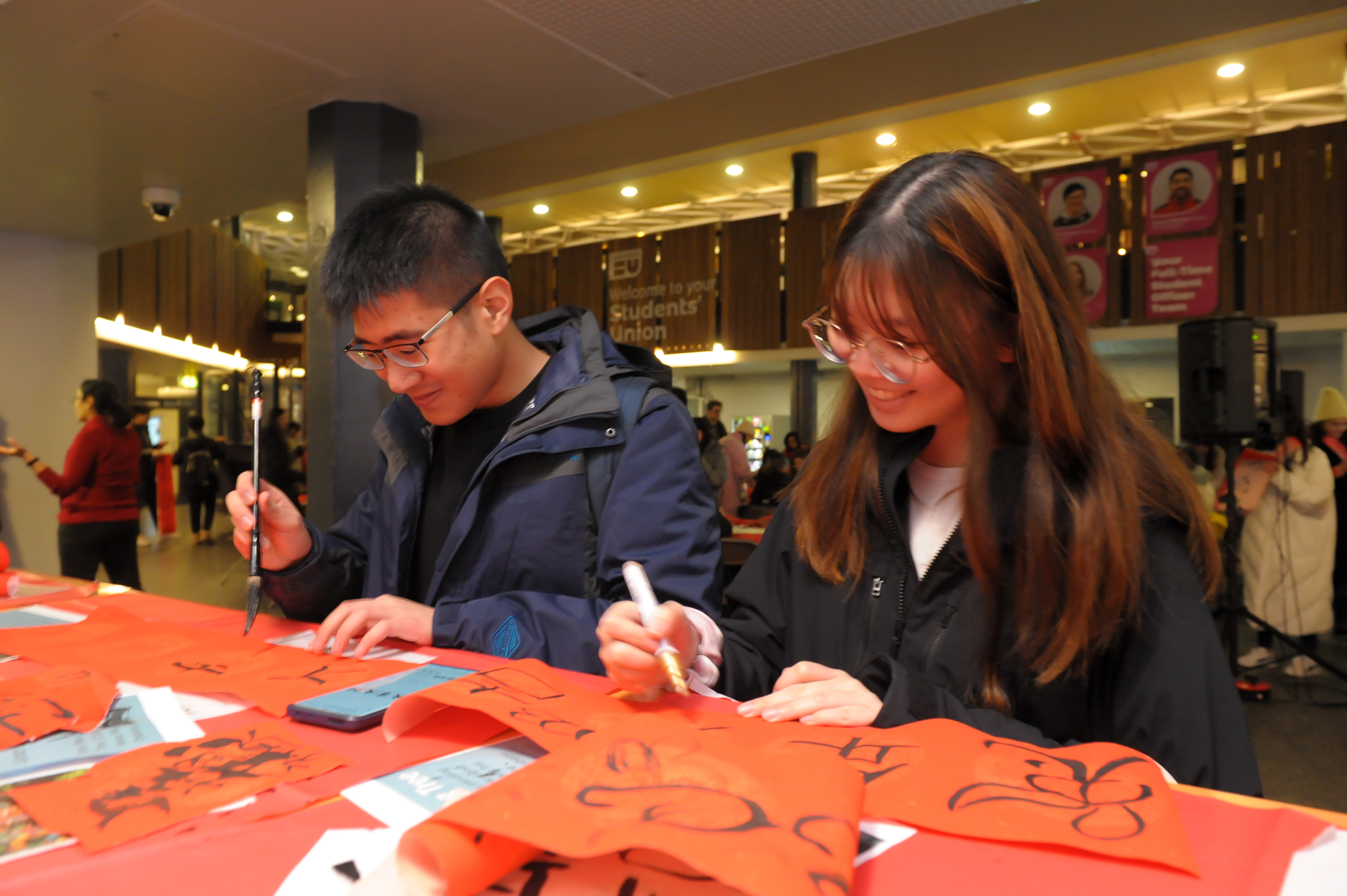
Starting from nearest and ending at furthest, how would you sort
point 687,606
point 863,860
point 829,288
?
point 863,860, point 829,288, point 687,606

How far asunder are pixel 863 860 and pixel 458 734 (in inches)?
17.8

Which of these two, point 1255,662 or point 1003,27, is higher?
point 1003,27

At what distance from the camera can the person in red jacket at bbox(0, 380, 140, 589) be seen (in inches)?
185

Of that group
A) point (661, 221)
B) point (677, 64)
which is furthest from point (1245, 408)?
point (661, 221)

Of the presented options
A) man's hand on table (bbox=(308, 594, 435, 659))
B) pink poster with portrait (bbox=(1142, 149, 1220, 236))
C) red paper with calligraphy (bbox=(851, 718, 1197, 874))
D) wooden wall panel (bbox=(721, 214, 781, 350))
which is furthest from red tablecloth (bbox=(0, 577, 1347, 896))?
wooden wall panel (bbox=(721, 214, 781, 350))

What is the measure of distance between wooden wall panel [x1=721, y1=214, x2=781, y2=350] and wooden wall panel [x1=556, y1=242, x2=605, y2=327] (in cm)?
190

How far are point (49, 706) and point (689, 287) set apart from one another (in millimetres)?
→ 9953

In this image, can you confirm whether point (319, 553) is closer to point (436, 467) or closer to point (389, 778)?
point (436, 467)

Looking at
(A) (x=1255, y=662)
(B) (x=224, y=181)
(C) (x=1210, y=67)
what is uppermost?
(C) (x=1210, y=67)

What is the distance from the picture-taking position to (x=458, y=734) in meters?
0.89

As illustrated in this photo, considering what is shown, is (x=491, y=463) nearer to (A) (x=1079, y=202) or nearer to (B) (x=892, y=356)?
(B) (x=892, y=356)

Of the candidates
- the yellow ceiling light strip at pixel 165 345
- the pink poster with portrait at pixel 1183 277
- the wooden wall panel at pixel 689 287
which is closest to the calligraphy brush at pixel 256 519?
the pink poster with portrait at pixel 1183 277

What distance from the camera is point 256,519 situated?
1.53m

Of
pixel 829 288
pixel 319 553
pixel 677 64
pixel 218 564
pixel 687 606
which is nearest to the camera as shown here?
pixel 829 288
